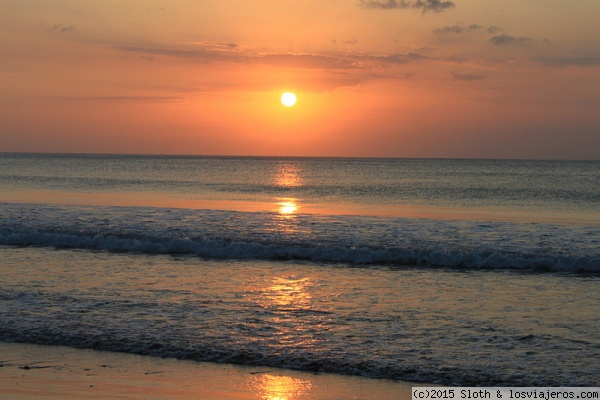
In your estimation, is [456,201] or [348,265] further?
[456,201]

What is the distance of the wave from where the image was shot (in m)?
20.4

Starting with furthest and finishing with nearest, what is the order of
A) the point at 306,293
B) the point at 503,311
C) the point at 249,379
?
1. the point at 306,293
2. the point at 503,311
3. the point at 249,379

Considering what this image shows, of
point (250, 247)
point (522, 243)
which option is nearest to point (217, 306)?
point (250, 247)

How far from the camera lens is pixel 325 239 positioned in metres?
23.8

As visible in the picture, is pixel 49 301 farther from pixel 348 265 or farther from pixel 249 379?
pixel 348 265

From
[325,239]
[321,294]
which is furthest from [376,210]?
[321,294]

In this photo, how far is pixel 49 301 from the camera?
44.0ft

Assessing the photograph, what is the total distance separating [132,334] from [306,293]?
4.75 meters

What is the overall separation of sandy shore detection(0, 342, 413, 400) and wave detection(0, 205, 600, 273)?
11.0 m

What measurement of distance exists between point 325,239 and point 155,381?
48.9 ft

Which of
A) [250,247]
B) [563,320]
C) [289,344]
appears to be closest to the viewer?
[289,344]

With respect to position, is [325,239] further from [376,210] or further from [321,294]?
[376,210]

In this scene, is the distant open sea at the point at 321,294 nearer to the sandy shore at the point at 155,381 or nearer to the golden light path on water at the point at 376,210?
the sandy shore at the point at 155,381

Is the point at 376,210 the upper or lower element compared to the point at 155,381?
lower
